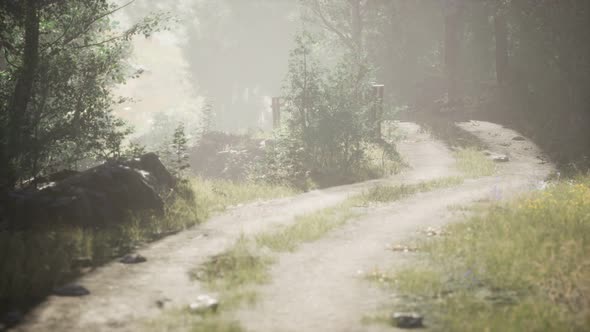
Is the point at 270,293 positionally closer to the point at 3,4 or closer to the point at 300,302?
the point at 300,302

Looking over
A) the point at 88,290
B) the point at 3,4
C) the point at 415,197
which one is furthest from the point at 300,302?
the point at 3,4

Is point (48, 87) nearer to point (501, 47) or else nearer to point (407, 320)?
point (407, 320)

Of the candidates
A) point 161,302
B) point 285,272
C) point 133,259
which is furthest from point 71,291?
point 285,272

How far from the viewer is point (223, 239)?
9.88 meters

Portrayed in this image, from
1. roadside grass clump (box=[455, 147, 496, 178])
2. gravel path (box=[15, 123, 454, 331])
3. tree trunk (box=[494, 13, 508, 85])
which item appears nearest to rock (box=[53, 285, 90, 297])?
gravel path (box=[15, 123, 454, 331])

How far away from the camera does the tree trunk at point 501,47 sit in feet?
100

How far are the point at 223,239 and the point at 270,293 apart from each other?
2904mm

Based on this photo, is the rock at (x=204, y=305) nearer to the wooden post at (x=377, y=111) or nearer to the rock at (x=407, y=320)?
the rock at (x=407, y=320)

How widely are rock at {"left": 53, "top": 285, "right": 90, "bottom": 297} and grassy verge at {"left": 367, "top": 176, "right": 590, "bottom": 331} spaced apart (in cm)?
396

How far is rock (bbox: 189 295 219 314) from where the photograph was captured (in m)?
6.54

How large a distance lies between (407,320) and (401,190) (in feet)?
27.5

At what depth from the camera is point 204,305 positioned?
661 cm

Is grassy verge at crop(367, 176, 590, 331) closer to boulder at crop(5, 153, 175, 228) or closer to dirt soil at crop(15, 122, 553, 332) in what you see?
dirt soil at crop(15, 122, 553, 332)

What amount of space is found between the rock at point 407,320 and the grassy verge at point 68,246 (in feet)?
A: 14.9
